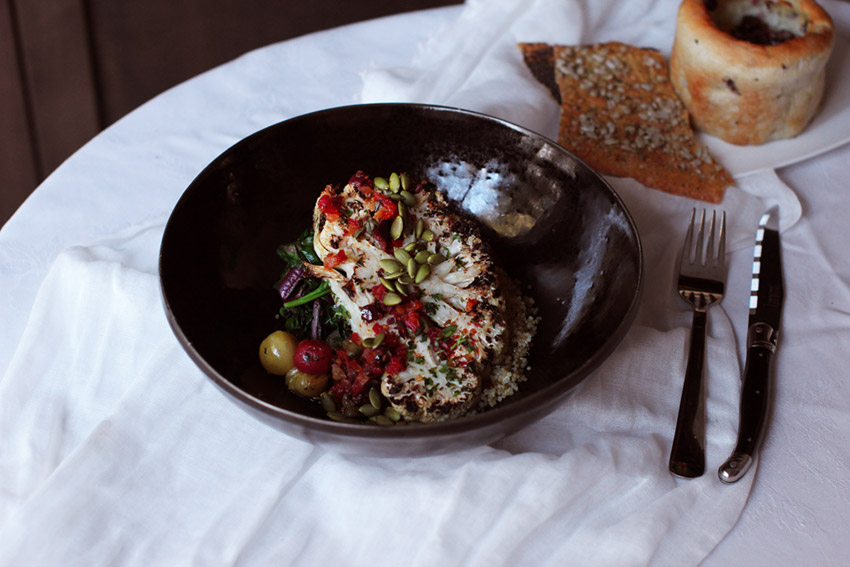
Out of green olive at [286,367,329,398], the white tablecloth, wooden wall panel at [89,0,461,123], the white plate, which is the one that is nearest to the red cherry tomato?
green olive at [286,367,329,398]

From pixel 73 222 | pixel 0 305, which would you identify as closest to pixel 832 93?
pixel 73 222

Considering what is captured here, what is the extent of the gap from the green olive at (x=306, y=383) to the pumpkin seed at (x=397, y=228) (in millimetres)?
285

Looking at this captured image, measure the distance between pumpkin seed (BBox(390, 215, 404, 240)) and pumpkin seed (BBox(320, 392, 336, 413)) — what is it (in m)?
0.32

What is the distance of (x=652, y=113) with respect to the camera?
206 cm

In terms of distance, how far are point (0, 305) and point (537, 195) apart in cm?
114

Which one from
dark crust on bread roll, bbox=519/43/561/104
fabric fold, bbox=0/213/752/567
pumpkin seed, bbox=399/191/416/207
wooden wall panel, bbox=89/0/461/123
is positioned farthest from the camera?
wooden wall panel, bbox=89/0/461/123

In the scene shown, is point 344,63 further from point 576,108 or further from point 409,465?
point 409,465

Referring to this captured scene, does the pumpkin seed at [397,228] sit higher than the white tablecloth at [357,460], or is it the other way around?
the pumpkin seed at [397,228]

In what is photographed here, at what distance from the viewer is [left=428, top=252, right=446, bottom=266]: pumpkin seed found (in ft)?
4.49

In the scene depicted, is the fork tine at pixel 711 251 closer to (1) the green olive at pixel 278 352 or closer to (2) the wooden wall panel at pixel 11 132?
(1) the green olive at pixel 278 352

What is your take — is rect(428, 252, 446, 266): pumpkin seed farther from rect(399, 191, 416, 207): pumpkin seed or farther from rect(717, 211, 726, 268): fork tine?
rect(717, 211, 726, 268): fork tine

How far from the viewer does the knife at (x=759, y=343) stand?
1.30m

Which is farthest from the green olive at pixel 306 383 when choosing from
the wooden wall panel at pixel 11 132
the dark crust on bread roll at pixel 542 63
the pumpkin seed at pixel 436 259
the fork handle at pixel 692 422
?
the wooden wall panel at pixel 11 132

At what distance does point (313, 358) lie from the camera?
51.0 inches
